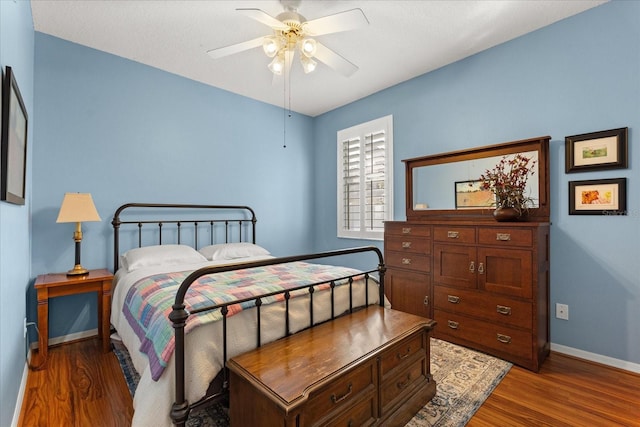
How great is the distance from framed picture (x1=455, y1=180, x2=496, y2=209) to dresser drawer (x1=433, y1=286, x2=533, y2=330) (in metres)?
0.87

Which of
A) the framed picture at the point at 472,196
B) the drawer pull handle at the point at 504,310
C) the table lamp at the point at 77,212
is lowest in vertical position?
the drawer pull handle at the point at 504,310

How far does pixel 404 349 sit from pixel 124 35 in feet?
11.2

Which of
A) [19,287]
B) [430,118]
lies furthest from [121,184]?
[430,118]

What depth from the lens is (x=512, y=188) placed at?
260cm

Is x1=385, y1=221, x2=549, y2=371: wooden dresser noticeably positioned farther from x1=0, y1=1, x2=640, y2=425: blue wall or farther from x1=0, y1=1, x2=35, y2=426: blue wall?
x1=0, y1=1, x2=35, y2=426: blue wall

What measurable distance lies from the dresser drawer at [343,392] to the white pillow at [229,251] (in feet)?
7.14

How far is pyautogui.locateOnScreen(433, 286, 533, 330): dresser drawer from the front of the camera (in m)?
2.27

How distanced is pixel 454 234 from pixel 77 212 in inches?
127

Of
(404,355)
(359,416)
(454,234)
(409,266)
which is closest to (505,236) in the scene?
(454,234)

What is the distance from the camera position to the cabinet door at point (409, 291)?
284 centimetres

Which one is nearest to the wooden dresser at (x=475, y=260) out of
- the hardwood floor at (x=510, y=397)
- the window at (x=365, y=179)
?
the hardwood floor at (x=510, y=397)

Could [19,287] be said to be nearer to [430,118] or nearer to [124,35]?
[124,35]

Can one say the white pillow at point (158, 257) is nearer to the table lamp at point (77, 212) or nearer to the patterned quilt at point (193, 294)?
the table lamp at point (77, 212)

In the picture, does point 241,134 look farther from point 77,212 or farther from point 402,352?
point 402,352
